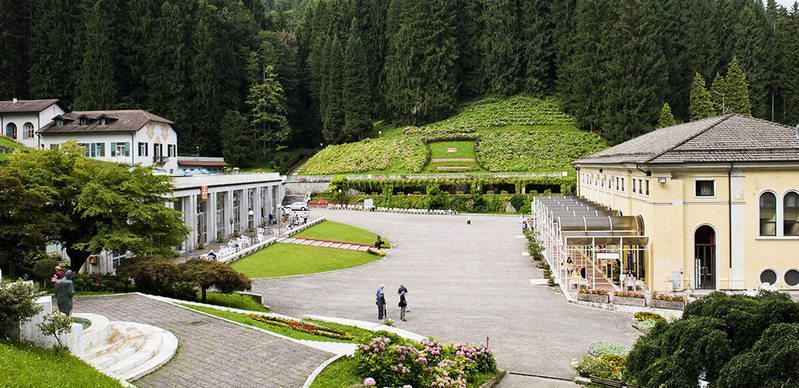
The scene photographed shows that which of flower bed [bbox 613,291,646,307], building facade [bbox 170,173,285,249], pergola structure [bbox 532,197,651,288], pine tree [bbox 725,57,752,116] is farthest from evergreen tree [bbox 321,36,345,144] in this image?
flower bed [bbox 613,291,646,307]

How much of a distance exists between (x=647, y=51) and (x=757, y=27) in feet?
53.1

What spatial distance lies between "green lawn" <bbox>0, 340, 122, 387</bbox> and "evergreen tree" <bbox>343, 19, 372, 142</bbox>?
7925cm

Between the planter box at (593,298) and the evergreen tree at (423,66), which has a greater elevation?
the evergreen tree at (423,66)

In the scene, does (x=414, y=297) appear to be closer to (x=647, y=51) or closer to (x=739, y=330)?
(x=739, y=330)

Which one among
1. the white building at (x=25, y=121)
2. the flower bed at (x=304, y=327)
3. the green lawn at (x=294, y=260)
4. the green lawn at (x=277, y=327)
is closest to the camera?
the green lawn at (x=277, y=327)

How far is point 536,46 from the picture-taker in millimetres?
100062

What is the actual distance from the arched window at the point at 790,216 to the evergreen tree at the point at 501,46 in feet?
254

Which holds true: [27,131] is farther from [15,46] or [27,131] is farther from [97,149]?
[15,46]

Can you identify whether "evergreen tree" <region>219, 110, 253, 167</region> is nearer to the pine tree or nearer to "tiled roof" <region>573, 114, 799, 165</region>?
the pine tree

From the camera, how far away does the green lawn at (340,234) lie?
4378 centimetres

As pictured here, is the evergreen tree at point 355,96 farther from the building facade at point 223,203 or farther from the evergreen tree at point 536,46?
the building facade at point 223,203

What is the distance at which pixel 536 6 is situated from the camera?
334 feet

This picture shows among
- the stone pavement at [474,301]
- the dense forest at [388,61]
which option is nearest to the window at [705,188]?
the stone pavement at [474,301]

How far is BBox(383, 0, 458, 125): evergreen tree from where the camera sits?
312 ft
